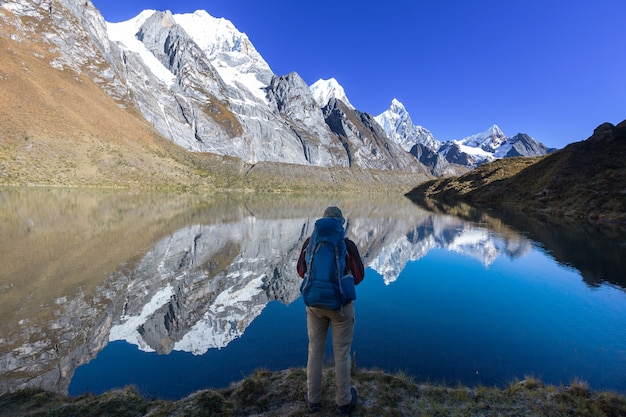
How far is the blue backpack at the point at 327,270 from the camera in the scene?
5.47 metres

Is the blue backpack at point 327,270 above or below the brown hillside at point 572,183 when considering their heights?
below

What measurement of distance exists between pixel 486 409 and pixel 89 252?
2209cm

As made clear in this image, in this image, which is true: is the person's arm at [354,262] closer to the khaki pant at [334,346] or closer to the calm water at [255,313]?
the khaki pant at [334,346]

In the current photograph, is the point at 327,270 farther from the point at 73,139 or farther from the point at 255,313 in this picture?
the point at 73,139

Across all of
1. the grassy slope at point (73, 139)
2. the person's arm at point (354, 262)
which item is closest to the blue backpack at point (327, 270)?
the person's arm at point (354, 262)

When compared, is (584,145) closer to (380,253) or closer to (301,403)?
(380,253)

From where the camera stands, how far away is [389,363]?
9266 millimetres

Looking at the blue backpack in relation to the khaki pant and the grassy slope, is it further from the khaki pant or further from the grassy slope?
the grassy slope

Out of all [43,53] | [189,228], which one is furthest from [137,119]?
[189,228]

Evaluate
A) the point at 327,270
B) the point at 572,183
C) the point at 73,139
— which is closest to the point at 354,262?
the point at 327,270

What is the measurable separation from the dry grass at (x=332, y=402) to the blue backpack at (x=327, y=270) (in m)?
2.26

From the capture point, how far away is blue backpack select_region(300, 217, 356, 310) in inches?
215

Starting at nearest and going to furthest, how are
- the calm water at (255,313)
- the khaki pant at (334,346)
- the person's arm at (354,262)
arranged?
1. the khaki pant at (334,346)
2. the person's arm at (354,262)
3. the calm water at (255,313)

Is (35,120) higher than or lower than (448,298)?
higher
